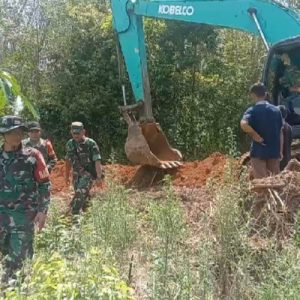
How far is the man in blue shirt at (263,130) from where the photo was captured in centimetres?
825

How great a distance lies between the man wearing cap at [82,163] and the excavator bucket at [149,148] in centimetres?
180

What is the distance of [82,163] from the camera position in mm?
9312

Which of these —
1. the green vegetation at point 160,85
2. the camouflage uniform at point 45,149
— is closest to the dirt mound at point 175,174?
the camouflage uniform at point 45,149

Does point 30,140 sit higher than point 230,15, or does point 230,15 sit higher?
point 230,15

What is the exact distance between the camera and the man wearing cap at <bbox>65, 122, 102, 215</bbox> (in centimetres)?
922

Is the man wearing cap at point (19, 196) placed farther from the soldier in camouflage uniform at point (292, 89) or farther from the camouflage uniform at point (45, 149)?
the soldier in camouflage uniform at point (292, 89)

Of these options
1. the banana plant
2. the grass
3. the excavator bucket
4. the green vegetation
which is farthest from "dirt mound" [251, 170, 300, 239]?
the green vegetation

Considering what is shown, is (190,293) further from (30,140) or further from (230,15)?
(230,15)

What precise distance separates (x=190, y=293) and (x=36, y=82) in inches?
693

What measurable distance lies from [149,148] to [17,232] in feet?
17.2

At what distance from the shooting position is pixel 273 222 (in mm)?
6891

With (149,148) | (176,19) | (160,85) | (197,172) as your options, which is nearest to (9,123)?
(149,148)

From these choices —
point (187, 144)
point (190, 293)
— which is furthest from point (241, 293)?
point (187, 144)

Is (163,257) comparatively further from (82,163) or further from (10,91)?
(82,163)
